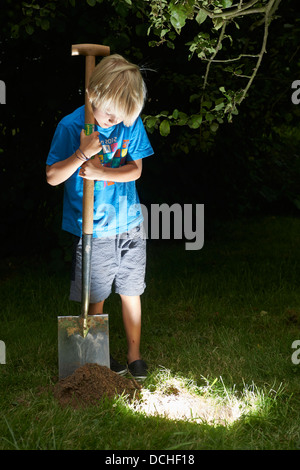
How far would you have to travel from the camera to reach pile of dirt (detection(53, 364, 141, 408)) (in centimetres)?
265

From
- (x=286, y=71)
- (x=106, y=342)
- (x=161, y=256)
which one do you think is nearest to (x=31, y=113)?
(x=161, y=256)

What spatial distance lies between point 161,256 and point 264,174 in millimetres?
3060

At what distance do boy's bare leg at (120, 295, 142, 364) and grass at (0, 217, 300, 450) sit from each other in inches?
5.6

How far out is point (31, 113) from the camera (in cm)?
536

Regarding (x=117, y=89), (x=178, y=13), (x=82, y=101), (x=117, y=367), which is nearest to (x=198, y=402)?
(x=117, y=367)

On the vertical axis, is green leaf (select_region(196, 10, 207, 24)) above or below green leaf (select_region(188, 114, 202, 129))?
above

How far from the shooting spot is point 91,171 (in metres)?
2.66

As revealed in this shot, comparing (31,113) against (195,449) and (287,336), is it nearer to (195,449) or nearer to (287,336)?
→ (287,336)

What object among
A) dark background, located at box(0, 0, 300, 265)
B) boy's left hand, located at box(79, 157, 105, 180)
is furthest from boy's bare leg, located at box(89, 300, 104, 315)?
dark background, located at box(0, 0, 300, 265)

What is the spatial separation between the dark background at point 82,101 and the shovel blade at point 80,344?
1509mm

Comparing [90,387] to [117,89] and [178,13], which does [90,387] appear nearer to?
[117,89]

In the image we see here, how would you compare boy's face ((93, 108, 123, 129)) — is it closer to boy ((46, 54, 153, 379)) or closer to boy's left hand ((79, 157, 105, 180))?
boy ((46, 54, 153, 379))

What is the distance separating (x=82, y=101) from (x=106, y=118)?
7.72 ft
